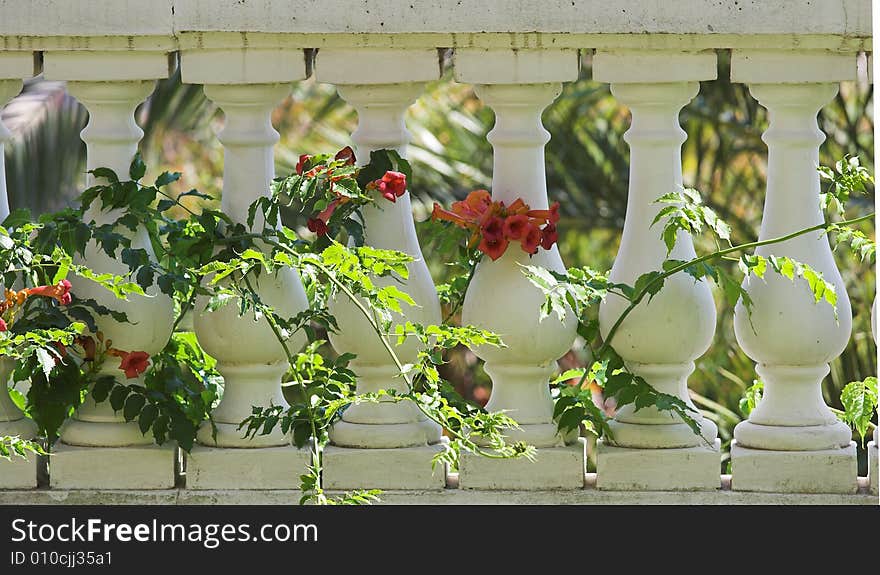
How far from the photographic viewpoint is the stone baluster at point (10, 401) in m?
2.35

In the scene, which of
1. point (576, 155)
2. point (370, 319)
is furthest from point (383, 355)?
point (576, 155)

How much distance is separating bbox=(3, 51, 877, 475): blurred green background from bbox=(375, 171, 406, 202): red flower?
291 cm

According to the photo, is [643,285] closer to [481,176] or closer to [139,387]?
[139,387]

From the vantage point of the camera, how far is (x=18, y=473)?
243 cm

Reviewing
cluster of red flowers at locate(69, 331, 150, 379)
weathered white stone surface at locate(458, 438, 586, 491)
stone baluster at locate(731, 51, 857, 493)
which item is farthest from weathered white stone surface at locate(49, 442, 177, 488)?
stone baluster at locate(731, 51, 857, 493)

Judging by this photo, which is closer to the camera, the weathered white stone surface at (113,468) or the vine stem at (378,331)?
the vine stem at (378,331)

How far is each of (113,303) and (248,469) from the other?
372 mm

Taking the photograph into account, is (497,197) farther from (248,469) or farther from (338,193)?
(248,469)

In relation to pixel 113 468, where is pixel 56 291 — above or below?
above

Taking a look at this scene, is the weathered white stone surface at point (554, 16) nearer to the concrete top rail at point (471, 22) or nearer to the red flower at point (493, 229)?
the concrete top rail at point (471, 22)

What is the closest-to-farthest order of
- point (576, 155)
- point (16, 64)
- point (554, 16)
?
point (554, 16), point (16, 64), point (576, 155)

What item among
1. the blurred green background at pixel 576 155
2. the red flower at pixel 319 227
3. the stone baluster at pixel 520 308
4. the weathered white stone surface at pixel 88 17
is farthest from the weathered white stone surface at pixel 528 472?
the blurred green background at pixel 576 155

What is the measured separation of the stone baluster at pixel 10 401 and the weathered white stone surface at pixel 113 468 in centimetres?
5

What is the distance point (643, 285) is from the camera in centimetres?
235
